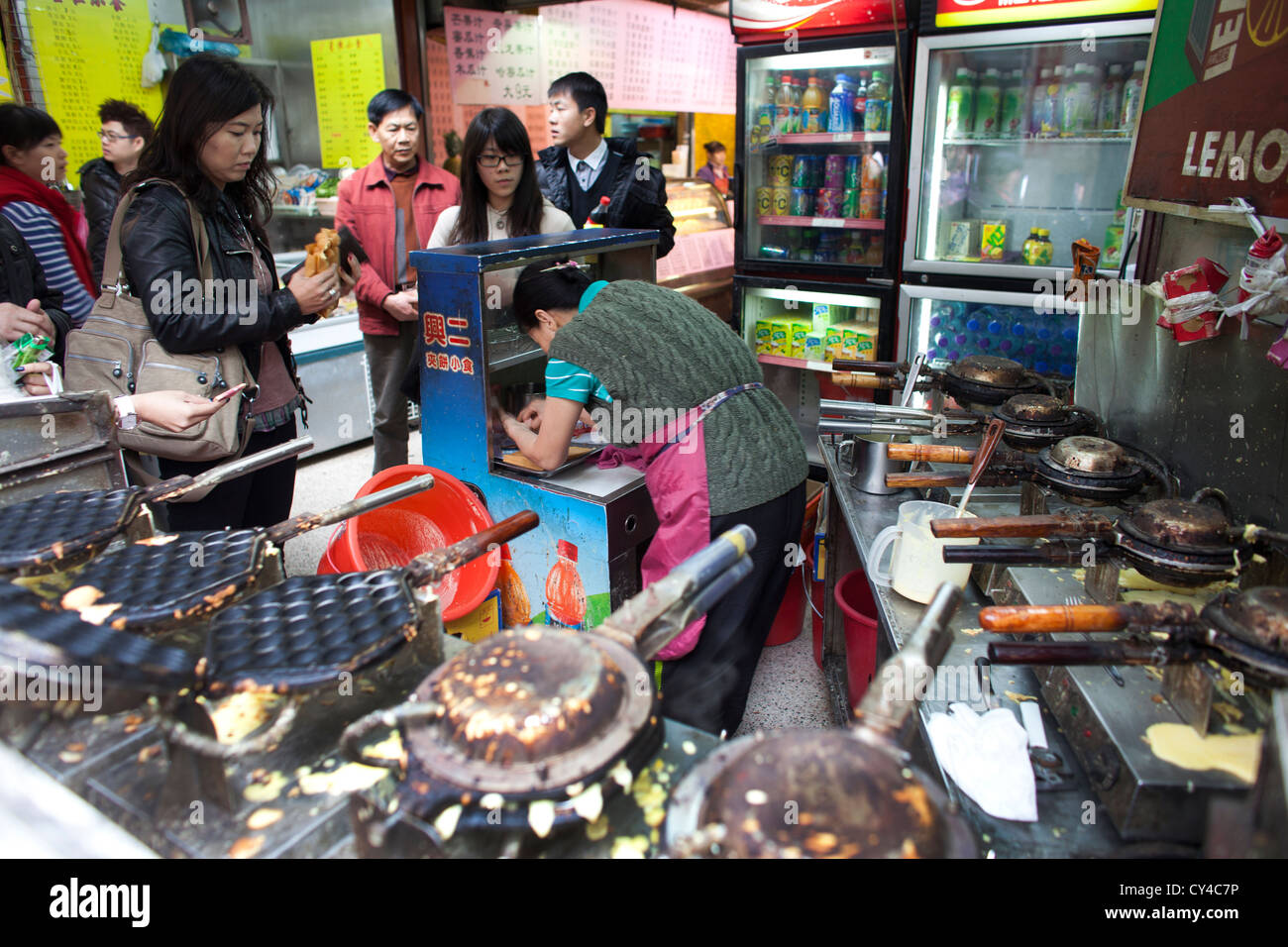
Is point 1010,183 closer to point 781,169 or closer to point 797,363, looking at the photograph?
point 781,169

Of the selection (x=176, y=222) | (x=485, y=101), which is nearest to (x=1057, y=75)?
(x=485, y=101)

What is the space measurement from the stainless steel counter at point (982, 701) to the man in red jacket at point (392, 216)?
235 cm

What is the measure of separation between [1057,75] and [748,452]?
2.85 m

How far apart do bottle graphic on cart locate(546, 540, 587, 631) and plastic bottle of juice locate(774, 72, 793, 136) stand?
283cm

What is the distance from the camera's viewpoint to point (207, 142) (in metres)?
1.96

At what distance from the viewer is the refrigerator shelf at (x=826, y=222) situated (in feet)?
12.9

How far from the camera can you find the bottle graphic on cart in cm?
243

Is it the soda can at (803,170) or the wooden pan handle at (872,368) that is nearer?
the wooden pan handle at (872,368)

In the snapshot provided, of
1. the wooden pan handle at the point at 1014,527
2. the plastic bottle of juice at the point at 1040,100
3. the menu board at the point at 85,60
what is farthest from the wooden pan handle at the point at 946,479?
the menu board at the point at 85,60

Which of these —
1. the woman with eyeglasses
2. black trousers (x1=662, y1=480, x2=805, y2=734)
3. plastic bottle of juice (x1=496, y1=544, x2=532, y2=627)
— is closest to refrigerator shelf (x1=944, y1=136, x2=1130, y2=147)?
the woman with eyeglasses

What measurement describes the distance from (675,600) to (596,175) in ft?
10.7

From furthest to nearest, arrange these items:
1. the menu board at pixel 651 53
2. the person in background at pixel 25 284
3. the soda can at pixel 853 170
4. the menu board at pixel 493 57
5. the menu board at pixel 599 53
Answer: the menu board at pixel 651 53 < the menu board at pixel 599 53 < the menu board at pixel 493 57 < the soda can at pixel 853 170 < the person in background at pixel 25 284

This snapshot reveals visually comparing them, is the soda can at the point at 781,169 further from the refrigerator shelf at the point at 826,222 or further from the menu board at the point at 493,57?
the menu board at the point at 493,57
